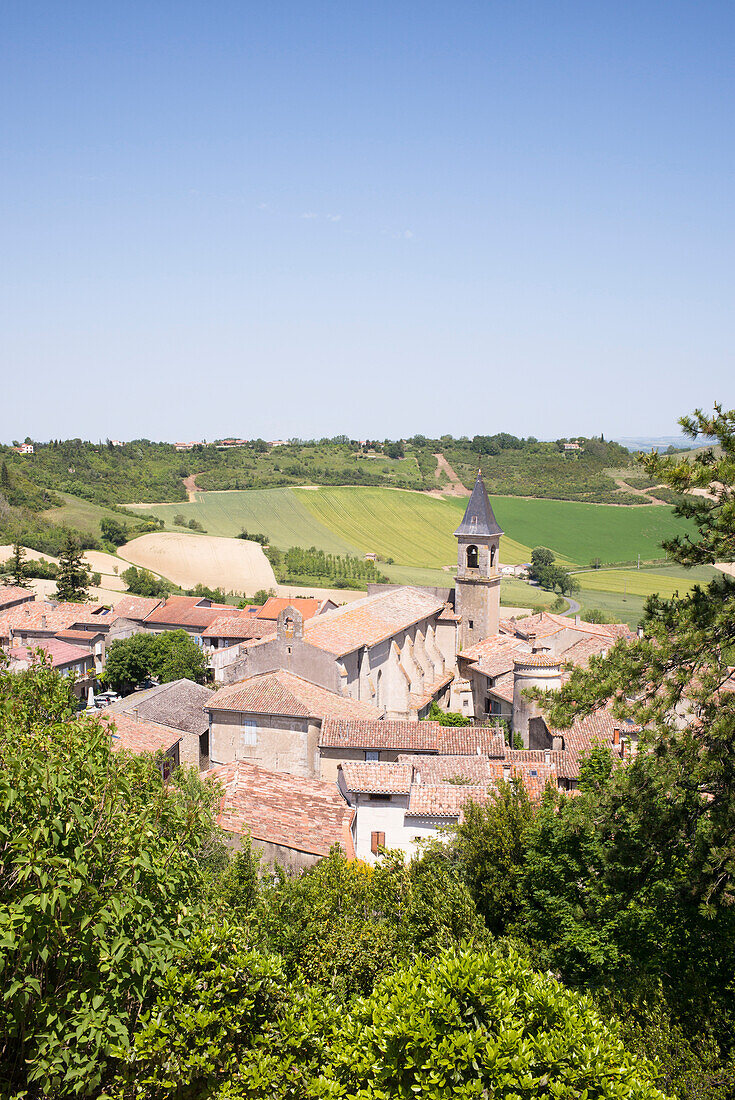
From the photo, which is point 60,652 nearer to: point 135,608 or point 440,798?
point 135,608

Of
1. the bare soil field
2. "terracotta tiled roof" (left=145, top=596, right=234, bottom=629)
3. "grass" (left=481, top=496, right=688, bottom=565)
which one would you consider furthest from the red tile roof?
"grass" (left=481, top=496, right=688, bottom=565)

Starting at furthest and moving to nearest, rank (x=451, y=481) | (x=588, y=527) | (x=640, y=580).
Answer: (x=451, y=481) → (x=588, y=527) → (x=640, y=580)

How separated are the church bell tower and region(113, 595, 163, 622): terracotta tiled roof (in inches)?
1300

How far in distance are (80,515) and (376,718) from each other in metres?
94.3

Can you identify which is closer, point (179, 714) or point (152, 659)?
point (179, 714)

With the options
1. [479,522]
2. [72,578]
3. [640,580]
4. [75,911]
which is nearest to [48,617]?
[72,578]

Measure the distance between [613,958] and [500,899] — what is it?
3363 millimetres

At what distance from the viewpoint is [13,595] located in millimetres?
77500

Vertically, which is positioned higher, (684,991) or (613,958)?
(684,991)

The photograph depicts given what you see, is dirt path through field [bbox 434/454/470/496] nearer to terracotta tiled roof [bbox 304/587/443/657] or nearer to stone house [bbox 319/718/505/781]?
terracotta tiled roof [bbox 304/587/443/657]

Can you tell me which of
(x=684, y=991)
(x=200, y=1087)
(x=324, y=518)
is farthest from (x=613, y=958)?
(x=324, y=518)

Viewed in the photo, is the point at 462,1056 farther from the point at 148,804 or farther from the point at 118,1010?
the point at 148,804

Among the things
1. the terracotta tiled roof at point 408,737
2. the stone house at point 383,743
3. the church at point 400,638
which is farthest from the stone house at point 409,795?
the church at point 400,638

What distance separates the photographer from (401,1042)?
907 cm
